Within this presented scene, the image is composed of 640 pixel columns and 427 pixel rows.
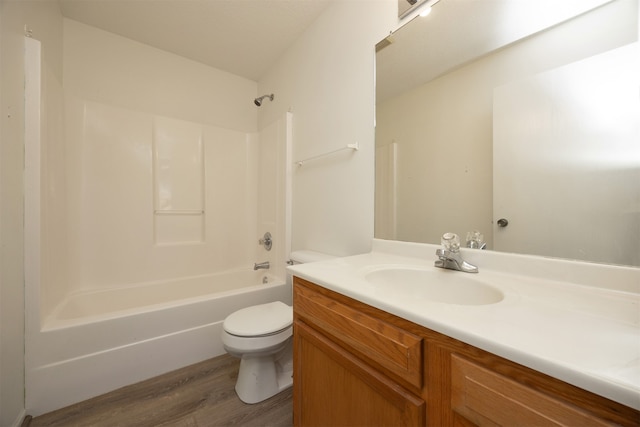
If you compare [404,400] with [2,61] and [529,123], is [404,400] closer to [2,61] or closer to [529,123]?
[529,123]

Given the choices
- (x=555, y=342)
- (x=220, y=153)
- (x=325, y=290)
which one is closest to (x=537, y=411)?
(x=555, y=342)

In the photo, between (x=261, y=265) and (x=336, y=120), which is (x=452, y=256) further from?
(x=261, y=265)

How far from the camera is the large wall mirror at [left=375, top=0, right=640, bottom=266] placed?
0.65 meters

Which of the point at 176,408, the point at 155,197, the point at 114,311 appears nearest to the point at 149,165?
the point at 155,197

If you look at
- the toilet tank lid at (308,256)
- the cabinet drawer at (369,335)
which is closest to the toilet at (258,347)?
the toilet tank lid at (308,256)

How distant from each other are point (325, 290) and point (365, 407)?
12.9 inches

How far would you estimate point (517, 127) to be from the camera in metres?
0.83

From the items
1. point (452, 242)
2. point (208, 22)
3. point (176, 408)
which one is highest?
point (208, 22)

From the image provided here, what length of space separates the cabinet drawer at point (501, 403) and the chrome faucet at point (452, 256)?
0.47 m

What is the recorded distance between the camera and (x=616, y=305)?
54cm

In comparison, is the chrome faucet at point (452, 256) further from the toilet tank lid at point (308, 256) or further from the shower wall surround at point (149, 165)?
the shower wall surround at point (149, 165)

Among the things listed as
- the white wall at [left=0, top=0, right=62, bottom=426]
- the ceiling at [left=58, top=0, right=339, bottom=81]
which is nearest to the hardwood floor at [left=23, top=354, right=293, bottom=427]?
the white wall at [left=0, top=0, right=62, bottom=426]

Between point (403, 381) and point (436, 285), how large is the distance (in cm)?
41

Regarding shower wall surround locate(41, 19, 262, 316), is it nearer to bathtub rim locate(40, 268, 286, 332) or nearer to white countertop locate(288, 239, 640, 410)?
bathtub rim locate(40, 268, 286, 332)
